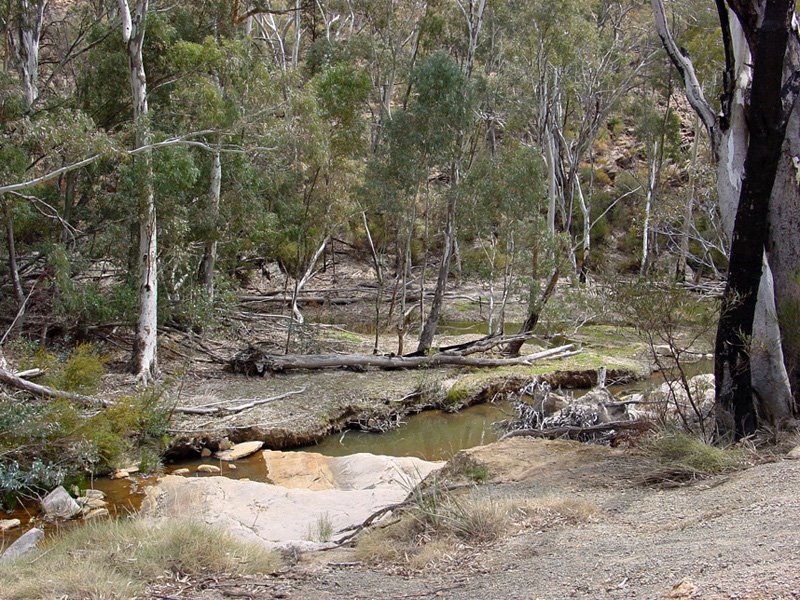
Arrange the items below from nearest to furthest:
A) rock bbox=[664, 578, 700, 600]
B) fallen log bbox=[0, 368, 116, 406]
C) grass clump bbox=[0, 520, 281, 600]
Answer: rock bbox=[664, 578, 700, 600] < grass clump bbox=[0, 520, 281, 600] < fallen log bbox=[0, 368, 116, 406]

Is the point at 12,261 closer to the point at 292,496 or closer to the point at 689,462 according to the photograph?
the point at 292,496

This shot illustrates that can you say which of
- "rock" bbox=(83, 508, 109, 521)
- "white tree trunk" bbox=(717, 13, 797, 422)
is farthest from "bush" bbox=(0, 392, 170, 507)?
"white tree trunk" bbox=(717, 13, 797, 422)

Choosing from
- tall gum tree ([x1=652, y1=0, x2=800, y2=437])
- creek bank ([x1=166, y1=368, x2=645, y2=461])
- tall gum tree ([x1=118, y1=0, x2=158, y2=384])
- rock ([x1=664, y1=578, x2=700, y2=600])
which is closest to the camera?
rock ([x1=664, y1=578, x2=700, y2=600])

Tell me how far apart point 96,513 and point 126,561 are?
4.12 meters

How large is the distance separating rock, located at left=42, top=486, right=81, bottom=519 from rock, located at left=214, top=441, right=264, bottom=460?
8.45ft

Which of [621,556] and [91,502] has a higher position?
[621,556]

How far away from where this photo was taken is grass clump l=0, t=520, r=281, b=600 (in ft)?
15.7

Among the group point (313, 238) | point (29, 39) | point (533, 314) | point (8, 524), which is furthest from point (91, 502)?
point (29, 39)

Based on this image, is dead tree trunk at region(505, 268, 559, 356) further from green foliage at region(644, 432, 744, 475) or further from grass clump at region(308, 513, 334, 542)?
green foliage at region(644, 432, 744, 475)

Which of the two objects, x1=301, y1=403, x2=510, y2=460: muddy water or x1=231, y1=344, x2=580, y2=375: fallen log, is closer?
x1=301, y1=403, x2=510, y2=460: muddy water

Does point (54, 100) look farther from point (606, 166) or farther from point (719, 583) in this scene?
point (606, 166)

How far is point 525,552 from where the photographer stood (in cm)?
518

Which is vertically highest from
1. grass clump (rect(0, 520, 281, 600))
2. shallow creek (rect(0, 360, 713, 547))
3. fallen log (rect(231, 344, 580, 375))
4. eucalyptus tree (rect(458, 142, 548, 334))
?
eucalyptus tree (rect(458, 142, 548, 334))

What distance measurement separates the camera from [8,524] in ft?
28.6
